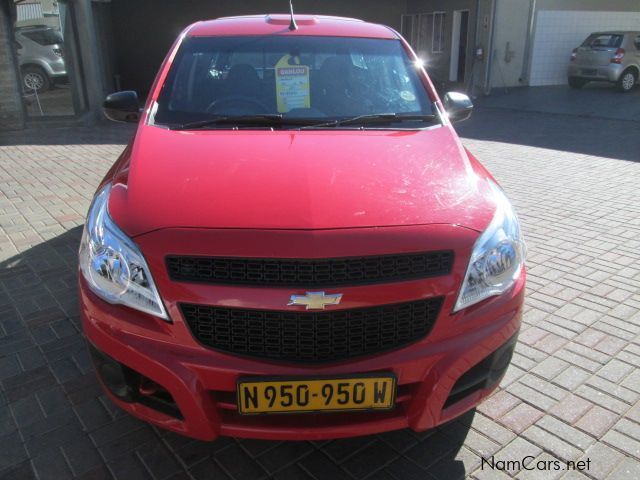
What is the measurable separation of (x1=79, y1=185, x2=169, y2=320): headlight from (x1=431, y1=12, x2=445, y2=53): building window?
1847cm

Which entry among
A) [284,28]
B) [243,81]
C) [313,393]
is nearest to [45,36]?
[284,28]

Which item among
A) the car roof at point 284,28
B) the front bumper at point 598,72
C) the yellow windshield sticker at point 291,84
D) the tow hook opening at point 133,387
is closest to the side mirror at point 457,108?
the car roof at point 284,28

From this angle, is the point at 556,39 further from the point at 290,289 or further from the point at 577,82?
the point at 290,289

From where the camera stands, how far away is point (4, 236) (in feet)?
16.2

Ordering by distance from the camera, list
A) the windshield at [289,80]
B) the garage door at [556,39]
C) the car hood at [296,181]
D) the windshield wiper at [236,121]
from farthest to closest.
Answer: the garage door at [556,39] < the windshield at [289,80] < the windshield wiper at [236,121] < the car hood at [296,181]

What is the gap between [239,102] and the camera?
3115mm

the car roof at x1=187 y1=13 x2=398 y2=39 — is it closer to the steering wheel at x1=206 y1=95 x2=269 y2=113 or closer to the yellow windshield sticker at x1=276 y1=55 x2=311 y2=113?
the yellow windshield sticker at x1=276 y1=55 x2=311 y2=113

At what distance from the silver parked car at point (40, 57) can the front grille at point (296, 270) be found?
1066 cm

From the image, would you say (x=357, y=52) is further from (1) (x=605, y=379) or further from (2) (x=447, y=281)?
(1) (x=605, y=379)

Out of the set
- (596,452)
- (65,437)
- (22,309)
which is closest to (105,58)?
(22,309)

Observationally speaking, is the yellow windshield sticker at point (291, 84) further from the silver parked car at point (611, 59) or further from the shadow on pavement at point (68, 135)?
the silver parked car at point (611, 59)

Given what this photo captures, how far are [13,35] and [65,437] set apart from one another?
10098 millimetres

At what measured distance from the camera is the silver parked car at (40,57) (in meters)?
10.6

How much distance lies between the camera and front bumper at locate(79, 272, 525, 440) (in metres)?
1.96
